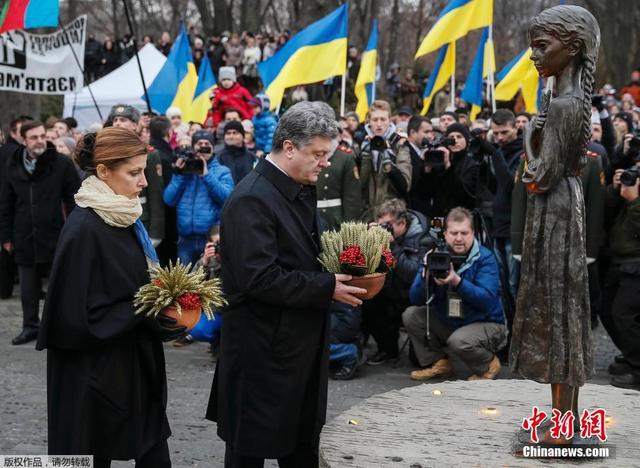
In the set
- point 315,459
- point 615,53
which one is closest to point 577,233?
point 315,459

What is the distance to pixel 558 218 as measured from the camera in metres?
3.63

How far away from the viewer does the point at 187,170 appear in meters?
8.59

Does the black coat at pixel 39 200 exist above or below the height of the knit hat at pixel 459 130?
below

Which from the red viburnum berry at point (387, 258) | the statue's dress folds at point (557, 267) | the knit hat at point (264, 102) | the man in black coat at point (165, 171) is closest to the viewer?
the statue's dress folds at point (557, 267)

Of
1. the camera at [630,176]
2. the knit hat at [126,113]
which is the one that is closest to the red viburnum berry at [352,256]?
the camera at [630,176]

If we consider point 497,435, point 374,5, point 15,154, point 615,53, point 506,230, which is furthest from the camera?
point 374,5

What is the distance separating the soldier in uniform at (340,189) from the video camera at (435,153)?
28.1 inches

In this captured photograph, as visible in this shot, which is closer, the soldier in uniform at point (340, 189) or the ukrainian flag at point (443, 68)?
the soldier in uniform at point (340, 189)

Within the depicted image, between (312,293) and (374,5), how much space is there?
93.7 ft

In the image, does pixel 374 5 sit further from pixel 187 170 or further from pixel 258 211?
pixel 258 211

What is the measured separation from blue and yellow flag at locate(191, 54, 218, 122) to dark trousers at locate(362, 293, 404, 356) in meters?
5.81

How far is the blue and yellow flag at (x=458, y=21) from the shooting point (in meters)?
10.9

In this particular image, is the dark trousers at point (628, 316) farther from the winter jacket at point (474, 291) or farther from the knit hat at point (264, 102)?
the knit hat at point (264, 102)

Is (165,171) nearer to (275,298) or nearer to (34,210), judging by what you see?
(34,210)
